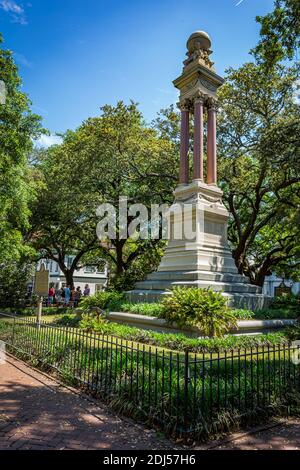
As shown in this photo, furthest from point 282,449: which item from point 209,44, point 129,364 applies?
point 209,44

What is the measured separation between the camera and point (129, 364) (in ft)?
22.3

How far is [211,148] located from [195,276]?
6.53 m

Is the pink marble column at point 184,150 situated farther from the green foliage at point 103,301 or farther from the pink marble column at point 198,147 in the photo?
the green foliage at point 103,301

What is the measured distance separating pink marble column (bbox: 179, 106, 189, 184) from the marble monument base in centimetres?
68

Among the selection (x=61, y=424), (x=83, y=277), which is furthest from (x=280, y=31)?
(x=83, y=277)

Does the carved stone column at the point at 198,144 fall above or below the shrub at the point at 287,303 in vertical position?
above

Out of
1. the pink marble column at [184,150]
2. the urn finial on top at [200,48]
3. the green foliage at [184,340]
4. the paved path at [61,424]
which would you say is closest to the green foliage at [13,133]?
the pink marble column at [184,150]

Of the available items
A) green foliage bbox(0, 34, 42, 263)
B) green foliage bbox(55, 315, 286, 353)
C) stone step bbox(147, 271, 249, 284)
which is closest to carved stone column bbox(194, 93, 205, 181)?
stone step bbox(147, 271, 249, 284)

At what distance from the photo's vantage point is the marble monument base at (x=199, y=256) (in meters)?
13.5

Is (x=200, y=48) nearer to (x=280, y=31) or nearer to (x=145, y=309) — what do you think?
(x=280, y=31)

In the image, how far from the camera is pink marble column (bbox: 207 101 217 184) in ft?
53.6

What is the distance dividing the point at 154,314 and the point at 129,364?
5297mm

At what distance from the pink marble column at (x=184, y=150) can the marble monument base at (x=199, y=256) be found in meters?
0.68

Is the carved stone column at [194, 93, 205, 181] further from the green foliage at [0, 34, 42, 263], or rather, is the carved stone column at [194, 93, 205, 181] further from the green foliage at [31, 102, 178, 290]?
the green foliage at [0, 34, 42, 263]
